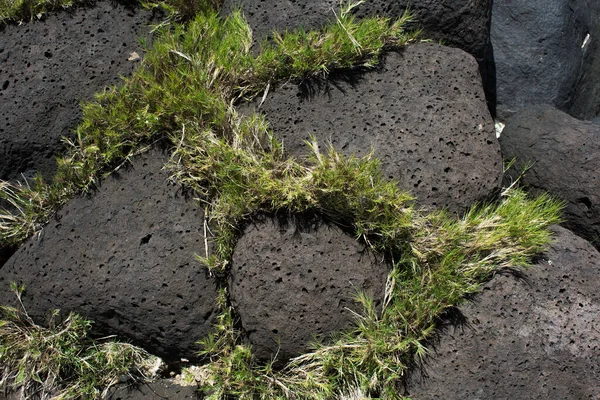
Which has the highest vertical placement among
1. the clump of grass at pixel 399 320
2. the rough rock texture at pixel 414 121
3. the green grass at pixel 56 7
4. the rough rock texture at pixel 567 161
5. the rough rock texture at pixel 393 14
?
the rough rock texture at pixel 393 14

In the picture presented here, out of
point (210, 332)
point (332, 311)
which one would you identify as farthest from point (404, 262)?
point (210, 332)

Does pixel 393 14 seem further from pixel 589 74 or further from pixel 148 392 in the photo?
pixel 148 392

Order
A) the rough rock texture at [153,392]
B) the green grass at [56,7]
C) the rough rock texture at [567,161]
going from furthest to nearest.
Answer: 1. the green grass at [56,7]
2. the rough rock texture at [567,161]
3. the rough rock texture at [153,392]

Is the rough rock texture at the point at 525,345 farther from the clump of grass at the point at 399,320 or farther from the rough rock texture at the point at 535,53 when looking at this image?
the rough rock texture at the point at 535,53

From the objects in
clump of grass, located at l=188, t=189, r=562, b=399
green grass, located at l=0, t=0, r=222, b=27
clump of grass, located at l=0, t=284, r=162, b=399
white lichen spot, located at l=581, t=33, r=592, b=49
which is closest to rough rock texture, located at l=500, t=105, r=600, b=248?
clump of grass, located at l=188, t=189, r=562, b=399

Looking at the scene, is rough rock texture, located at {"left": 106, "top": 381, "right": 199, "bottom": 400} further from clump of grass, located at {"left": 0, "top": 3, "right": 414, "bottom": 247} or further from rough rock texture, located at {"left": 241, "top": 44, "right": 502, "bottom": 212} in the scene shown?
rough rock texture, located at {"left": 241, "top": 44, "right": 502, "bottom": 212}

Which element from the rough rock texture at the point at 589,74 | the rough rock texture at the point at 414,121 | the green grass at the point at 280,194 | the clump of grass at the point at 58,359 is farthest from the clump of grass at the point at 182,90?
the rough rock texture at the point at 589,74

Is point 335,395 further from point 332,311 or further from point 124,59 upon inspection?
point 124,59
